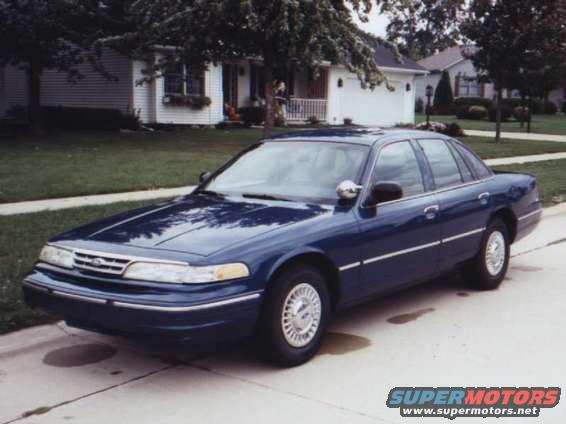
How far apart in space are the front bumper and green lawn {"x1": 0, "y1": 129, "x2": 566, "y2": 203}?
697 cm

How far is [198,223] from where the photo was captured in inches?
203

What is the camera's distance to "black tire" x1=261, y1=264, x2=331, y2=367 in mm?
4789

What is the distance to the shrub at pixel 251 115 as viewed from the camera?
2962 cm

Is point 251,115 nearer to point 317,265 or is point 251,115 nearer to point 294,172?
point 294,172

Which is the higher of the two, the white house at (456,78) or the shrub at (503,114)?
the white house at (456,78)

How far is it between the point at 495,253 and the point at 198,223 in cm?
330

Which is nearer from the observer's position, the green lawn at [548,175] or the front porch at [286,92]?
the green lawn at [548,175]

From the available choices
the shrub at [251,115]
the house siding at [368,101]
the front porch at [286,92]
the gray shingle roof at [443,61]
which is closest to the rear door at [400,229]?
the front porch at [286,92]

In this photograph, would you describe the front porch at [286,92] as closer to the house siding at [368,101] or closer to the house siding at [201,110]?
the house siding at [368,101]

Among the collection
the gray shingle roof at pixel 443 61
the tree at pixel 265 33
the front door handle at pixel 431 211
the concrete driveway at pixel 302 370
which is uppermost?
the gray shingle roof at pixel 443 61

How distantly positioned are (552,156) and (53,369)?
60.0 ft

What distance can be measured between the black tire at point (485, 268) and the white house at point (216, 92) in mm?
15734

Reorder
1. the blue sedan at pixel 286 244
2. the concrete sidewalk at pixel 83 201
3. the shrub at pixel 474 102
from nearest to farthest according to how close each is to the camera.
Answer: the blue sedan at pixel 286 244
the concrete sidewalk at pixel 83 201
the shrub at pixel 474 102

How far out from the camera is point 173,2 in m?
18.3
